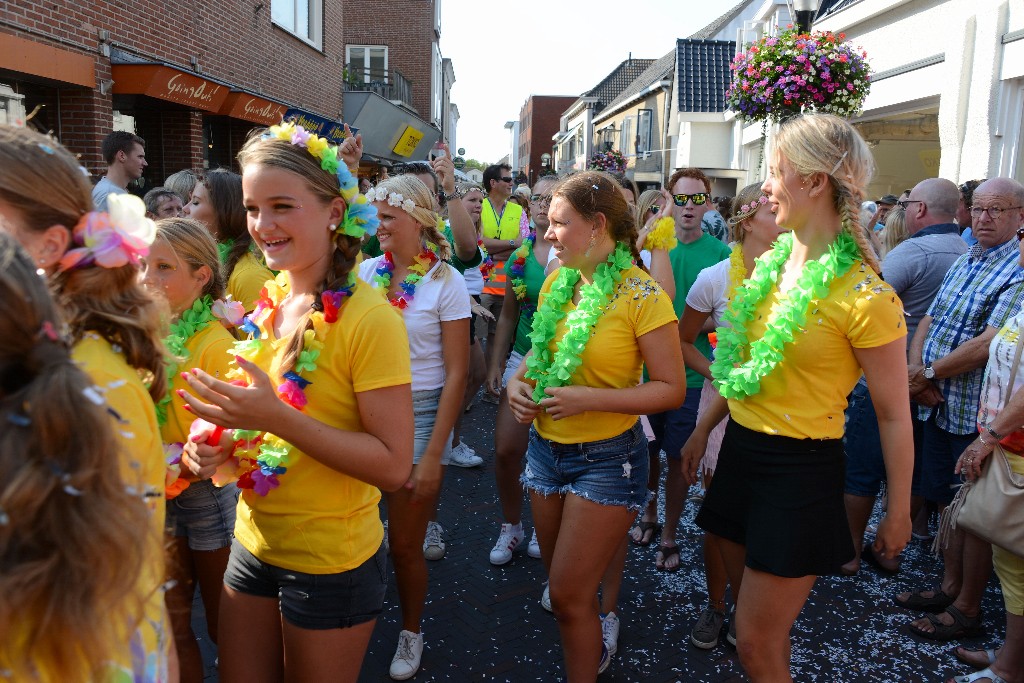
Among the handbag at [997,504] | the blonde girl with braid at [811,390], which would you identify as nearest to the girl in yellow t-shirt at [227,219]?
the blonde girl with braid at [811,390]

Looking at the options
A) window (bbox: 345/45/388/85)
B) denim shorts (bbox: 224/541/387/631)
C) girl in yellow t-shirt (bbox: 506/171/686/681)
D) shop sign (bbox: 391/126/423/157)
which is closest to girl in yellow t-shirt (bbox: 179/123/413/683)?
denim shorts (bbox: 224/541/387/631)

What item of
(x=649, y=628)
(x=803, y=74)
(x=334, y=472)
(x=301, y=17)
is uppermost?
(x=301, y=17)

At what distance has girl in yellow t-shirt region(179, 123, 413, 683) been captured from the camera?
2.04m

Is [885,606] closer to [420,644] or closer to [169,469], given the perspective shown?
[420,644]

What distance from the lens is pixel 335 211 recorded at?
2.22 m

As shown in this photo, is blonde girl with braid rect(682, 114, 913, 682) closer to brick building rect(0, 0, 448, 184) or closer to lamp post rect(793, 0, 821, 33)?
brick building rect(0, 0, 448, 184)

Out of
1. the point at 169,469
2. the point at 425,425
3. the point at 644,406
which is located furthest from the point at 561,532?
the point at 169,469

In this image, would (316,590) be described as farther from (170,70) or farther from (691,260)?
(170,70)

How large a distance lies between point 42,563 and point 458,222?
408 cm

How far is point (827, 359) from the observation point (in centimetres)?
248

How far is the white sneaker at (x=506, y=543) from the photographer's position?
4.50 meters

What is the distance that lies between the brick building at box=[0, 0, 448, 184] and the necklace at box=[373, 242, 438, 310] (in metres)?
1.16

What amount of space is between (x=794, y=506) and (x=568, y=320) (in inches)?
42.6

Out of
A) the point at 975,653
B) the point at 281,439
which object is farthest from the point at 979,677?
the point at 281,439
